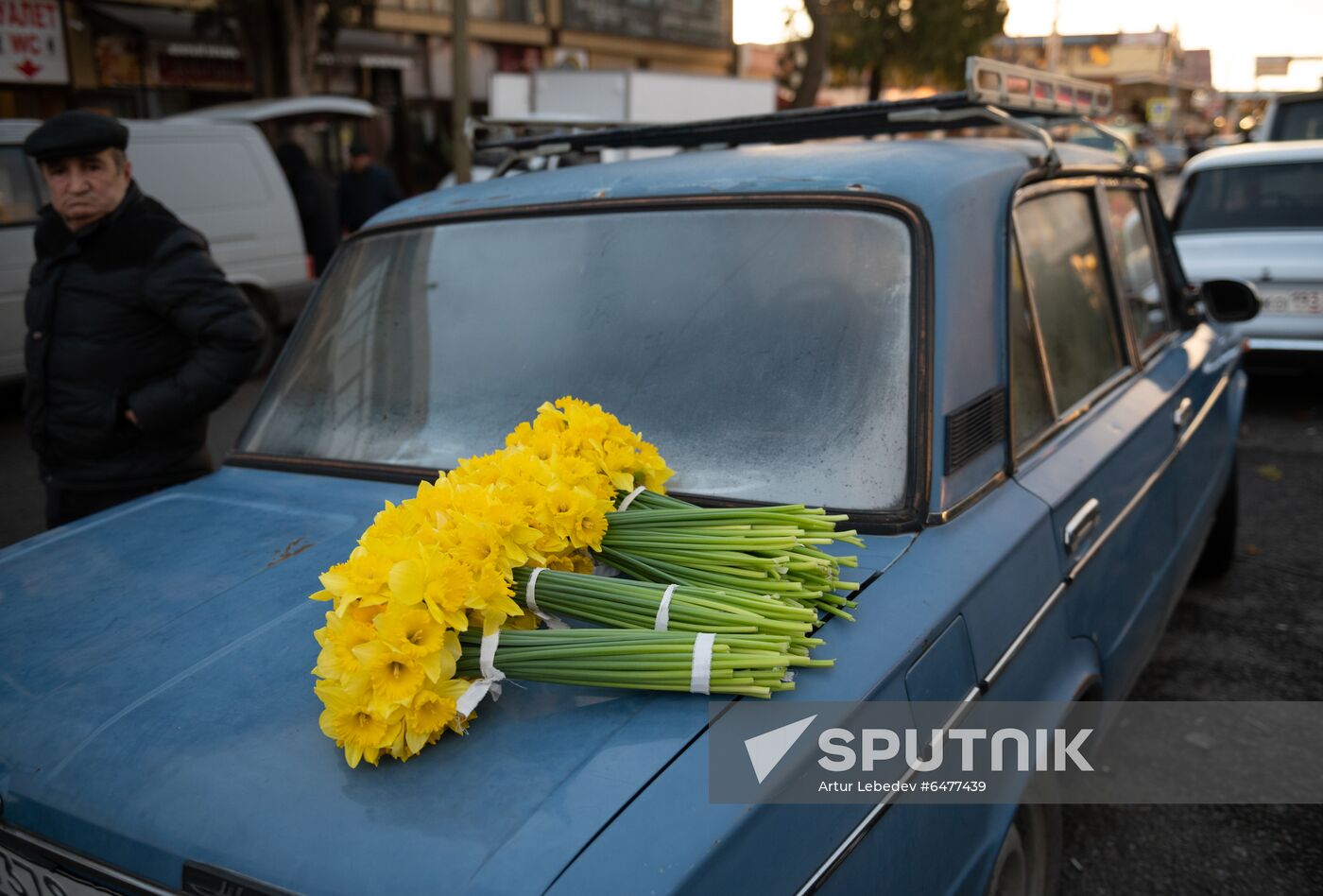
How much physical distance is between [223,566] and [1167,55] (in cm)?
8815

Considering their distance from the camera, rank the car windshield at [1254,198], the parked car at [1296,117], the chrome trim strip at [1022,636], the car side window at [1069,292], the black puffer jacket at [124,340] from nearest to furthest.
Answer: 1. the chrome trim strip at [1022,636]
2. the car side window at [1069,292]
3. the black puffer jacket at [124,340]
4. the car windshield at [1254,198]
5. the parked car at [1296,117]

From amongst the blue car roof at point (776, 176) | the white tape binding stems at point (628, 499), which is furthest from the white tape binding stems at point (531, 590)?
the blue car roof at point (776, 176)

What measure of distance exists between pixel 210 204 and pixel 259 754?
354 inches

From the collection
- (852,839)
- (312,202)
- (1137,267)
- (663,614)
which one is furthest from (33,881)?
(312,202)

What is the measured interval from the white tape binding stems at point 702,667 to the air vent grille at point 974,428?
0.75 m

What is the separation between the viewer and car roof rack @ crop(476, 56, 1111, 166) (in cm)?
280

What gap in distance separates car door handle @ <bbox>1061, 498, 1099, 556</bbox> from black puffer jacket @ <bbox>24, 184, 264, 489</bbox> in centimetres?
243

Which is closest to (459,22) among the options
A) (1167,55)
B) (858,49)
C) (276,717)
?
(276,717)

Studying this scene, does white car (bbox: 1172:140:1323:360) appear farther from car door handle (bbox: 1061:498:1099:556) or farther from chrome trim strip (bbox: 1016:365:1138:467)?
car door handle (bbox: 1061:498:1099:556)

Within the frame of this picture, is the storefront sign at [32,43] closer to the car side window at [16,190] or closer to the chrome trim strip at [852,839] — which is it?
the car side window at [16,190]

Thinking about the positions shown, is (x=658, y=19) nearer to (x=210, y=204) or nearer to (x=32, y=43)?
(x=32, y=43)

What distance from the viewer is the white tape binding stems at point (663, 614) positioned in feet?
5.46

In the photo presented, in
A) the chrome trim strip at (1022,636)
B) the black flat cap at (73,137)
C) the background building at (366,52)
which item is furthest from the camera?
the background building at (366,52)

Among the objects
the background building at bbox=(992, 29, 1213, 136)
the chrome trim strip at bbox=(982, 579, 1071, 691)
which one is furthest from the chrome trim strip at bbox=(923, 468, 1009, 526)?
the background building at bbox=(992, 29, 1213, 136)
